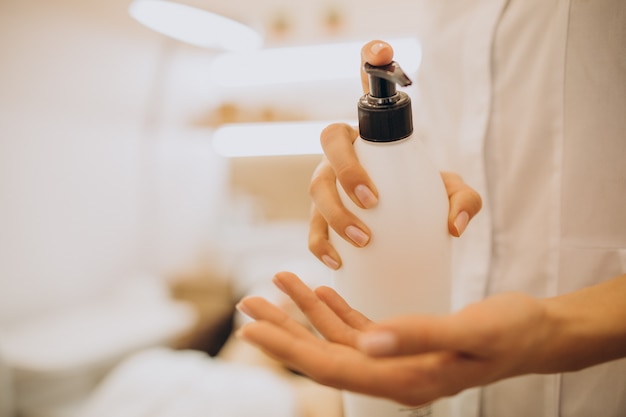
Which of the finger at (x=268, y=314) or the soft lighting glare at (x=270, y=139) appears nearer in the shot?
the finger at (x=268, y=314)

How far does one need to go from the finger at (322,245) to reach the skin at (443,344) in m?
0.05

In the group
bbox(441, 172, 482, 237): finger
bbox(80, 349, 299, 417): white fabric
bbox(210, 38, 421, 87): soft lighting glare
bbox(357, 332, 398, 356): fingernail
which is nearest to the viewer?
bbox(357, 332, 398, 356): fingernail

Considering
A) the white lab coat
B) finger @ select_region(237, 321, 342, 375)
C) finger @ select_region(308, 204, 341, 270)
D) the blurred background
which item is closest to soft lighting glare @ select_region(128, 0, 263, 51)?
the blurred background

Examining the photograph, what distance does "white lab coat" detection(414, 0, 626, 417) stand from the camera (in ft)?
1.21

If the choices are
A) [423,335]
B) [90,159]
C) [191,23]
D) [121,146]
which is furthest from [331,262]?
[121,146]

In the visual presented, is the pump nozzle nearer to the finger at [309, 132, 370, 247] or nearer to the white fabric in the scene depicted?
the finger at [309, 132, 370, 247]

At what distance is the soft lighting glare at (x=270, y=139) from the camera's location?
3.90ft

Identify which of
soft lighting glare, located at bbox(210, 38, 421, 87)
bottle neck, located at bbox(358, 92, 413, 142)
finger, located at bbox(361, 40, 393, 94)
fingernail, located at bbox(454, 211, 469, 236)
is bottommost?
fingernail, located at bbox(454, 211, 469, 236)

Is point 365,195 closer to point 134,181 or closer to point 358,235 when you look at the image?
point 358,235

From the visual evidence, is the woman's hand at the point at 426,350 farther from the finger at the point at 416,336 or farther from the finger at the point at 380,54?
the finger at the point at 380,54

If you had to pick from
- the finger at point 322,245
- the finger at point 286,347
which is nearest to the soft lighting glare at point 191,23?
the finger at point 322,245

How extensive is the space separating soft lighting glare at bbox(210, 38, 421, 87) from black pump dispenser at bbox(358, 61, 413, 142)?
2.76 ft

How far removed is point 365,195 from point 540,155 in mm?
219

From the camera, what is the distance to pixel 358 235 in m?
0.28
